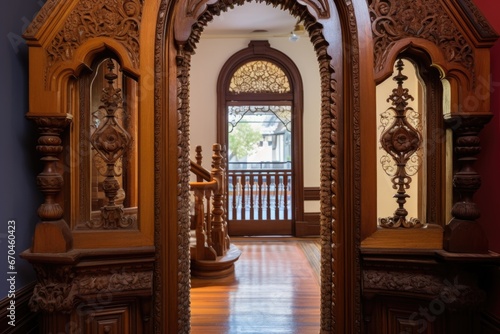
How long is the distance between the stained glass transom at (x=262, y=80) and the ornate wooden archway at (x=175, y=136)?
151 inches

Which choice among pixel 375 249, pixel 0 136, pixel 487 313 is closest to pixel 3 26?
pixel 0 136

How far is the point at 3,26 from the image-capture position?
140 cm

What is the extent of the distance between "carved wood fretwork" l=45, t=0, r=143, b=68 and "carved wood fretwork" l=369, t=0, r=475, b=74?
0.99 m

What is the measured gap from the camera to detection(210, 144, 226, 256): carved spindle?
369 cm

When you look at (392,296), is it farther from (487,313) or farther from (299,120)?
(299,120)

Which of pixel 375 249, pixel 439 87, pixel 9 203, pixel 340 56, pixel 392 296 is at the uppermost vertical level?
pixel 340 56

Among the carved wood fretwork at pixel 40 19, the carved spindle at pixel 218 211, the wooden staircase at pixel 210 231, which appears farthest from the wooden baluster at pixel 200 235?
the carved wood fretwork at pixel 40 19

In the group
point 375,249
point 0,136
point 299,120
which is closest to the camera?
point 0,136

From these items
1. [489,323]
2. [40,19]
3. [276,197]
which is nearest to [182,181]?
[40,19]

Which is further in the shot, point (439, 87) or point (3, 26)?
point (439, 87)

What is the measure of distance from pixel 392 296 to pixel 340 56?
1060 millimetres

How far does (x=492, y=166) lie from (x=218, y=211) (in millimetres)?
2669

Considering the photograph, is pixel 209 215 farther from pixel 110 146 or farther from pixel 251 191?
pixel 110 146

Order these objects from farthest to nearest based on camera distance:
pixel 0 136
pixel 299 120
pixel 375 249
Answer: pixel 299 120 → pixel 375 249 → pixel 0 136
